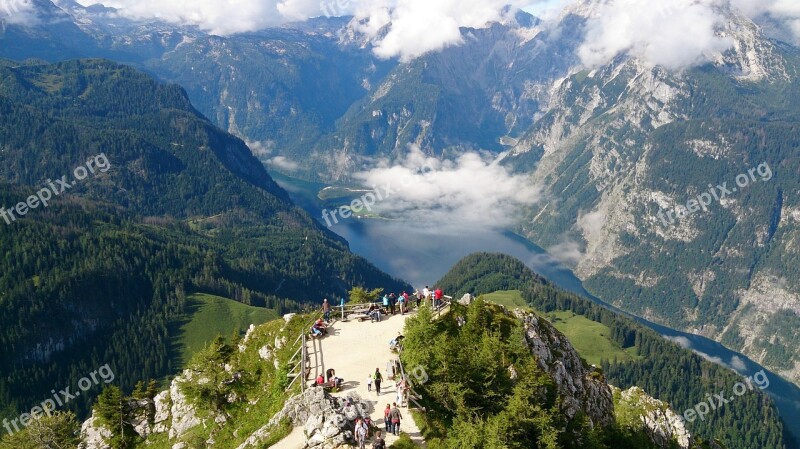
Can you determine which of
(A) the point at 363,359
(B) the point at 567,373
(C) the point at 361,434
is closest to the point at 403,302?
(A) the point at 363,359

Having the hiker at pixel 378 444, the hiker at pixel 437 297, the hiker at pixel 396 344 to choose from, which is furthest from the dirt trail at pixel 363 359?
the hiker at pixel 437 297


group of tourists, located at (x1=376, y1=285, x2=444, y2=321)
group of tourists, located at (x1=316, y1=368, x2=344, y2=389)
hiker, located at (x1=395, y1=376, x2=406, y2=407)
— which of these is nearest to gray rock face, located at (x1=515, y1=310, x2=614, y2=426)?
group of tourists, located at (x1=376, y1=285, x2=444, y2=321)

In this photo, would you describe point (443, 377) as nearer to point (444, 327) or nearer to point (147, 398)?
point (444, 327)

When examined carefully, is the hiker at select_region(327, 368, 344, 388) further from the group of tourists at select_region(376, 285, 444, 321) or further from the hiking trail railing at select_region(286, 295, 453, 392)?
the group of tourists at select_region(376, 285, 444, 321)

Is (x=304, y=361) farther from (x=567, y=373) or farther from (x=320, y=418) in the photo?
(x=567, y=373)

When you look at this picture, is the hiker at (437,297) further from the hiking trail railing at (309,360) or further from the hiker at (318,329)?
the hiker at (318,329)

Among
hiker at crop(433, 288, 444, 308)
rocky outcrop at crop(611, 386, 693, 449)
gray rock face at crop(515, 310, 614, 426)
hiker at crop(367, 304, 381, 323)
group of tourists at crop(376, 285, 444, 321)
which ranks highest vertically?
hiker at crop(433, 288, 444, 308)

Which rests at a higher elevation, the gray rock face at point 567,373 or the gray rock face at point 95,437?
the gray rock face at point 567,373

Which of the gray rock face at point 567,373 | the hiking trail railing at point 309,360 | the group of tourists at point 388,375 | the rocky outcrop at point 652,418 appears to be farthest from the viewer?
the rocky outcrop at point 652,418
